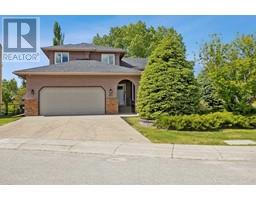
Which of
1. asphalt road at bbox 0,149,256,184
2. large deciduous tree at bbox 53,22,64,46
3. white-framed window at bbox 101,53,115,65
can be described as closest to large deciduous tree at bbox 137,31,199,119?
asphalt road at bbox 0,149,256,184

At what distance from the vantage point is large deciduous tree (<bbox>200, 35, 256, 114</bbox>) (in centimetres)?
1505

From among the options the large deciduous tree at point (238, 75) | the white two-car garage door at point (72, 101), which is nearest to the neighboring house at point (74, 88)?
the white two-car garage door at point (72, 101)

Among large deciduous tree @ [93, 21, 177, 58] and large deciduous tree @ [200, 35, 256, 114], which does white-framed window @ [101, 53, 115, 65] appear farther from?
large deciduous tree @ [93, 21, 177, 58]

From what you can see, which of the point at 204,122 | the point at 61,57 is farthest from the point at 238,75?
the point at 61,57

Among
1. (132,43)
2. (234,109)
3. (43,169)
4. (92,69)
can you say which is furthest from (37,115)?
(132,43)

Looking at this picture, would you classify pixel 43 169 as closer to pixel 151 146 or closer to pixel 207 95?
pixel 151 146

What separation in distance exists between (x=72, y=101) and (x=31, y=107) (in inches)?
122

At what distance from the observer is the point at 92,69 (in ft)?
74.1

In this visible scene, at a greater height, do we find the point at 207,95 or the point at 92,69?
the point at 92,69

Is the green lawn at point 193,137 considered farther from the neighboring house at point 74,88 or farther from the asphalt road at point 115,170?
the neighboring house at point 74,88

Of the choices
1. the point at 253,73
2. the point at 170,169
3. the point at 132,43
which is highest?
the point at 132,43

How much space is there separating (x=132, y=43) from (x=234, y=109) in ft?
103

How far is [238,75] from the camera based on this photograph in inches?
598

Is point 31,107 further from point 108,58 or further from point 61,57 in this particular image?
point 108,58
